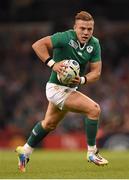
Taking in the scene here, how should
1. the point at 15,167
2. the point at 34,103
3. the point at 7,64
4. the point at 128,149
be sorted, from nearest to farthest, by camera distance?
the point at 15,167
the point at 128,149
the point at 34,103
the point at 7,64

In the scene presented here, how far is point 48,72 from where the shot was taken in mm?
24203

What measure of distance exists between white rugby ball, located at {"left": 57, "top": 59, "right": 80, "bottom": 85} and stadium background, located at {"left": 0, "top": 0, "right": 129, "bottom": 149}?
31.1 feet

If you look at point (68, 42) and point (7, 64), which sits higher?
point (68, 42)

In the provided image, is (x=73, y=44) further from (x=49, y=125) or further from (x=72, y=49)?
(x=49, y=125)

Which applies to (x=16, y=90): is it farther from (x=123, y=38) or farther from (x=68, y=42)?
(x=68, y=42)

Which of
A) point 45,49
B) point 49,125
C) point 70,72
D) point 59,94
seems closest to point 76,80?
point 70,72

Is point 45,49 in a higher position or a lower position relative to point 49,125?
higher

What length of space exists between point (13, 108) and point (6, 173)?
40.4 feet

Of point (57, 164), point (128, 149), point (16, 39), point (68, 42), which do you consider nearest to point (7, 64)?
point (16, 39)

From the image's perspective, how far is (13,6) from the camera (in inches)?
1048

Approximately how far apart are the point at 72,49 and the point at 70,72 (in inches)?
18.6

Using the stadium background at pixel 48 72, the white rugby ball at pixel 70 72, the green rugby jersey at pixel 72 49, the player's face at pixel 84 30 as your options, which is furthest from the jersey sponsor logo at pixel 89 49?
the stadium background at pixel 48 72

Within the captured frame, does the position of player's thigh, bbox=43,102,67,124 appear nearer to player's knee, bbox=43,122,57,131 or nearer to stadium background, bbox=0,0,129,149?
player's knee, bbox=43,122,57,131

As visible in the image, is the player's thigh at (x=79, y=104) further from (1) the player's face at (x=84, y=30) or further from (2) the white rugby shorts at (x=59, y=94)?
(1) the player's face at (x=84, y=30)
